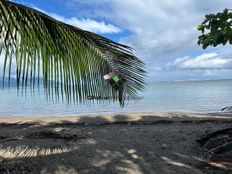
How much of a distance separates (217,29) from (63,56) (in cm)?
366

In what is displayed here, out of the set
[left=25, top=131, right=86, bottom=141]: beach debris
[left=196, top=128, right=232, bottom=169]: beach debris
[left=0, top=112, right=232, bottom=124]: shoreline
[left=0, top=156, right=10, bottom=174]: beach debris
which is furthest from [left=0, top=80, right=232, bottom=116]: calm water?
[left=0, top=156, right=10, bottom=174]: beach debris

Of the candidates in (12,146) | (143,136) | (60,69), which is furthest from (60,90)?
(143,136)

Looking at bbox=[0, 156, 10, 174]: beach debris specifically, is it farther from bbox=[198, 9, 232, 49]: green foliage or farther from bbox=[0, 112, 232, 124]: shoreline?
bbox=[0, 112, 232, 124]: shoreline

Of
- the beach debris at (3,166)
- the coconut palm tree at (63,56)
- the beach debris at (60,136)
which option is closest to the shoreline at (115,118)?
the beach debris at (60,136)

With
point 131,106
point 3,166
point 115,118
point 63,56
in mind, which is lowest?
point 3,166

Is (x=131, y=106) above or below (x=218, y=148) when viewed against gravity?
above

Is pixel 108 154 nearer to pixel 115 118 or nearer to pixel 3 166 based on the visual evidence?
pixel 3 166

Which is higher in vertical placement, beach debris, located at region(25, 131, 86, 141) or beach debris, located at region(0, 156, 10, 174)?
beach debris, located at region(25, 131, 86, 141)

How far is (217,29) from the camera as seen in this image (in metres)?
5.53

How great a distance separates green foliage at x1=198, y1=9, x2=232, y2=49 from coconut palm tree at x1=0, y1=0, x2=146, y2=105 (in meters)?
2.90

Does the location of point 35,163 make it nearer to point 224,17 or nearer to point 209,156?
point 209,156

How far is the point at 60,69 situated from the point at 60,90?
0.19 meters

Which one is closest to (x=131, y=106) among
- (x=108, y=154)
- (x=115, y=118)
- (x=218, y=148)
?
(x=115, y=118)

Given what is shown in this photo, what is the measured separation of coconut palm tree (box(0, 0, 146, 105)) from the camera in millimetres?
2613
